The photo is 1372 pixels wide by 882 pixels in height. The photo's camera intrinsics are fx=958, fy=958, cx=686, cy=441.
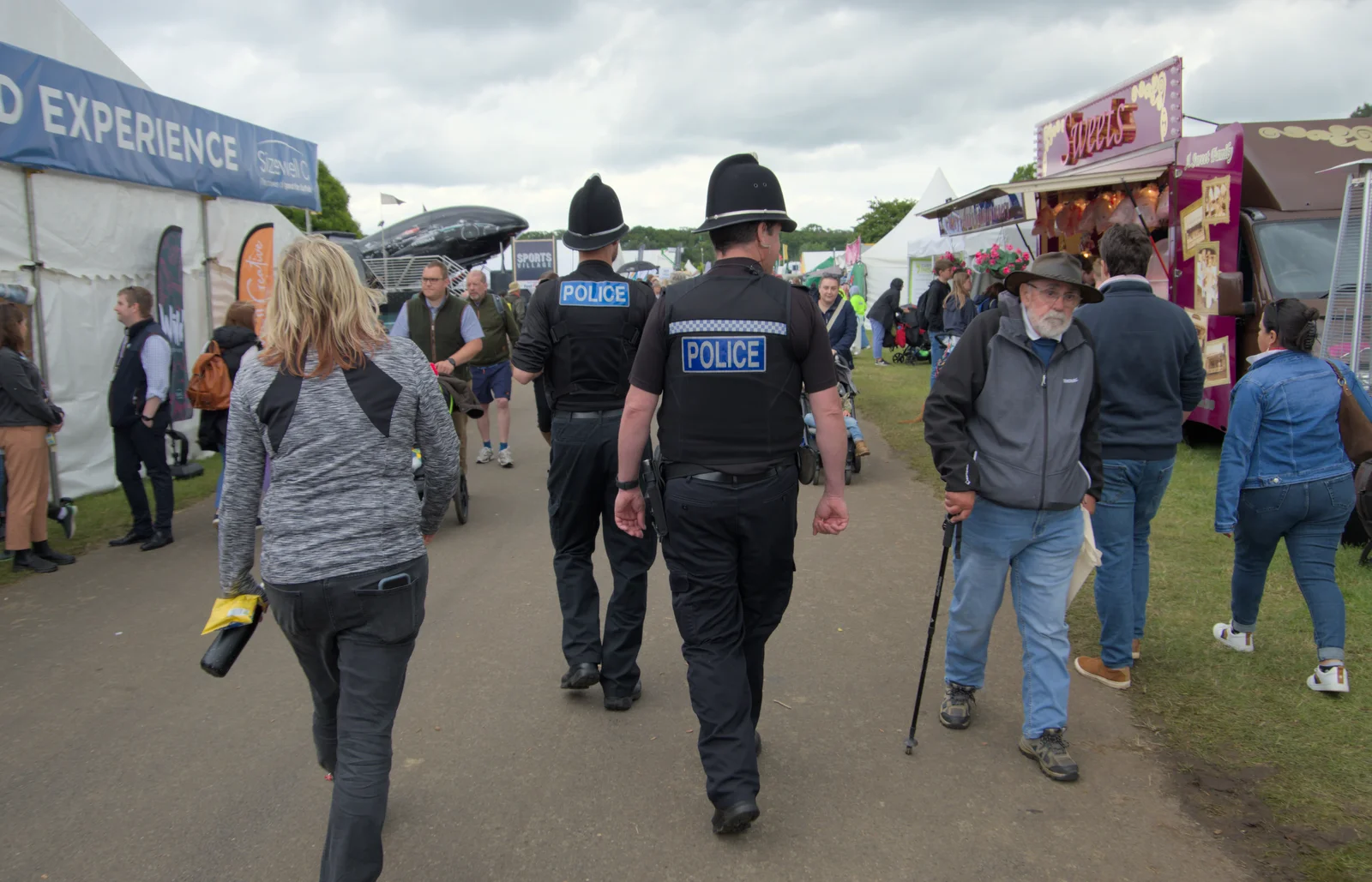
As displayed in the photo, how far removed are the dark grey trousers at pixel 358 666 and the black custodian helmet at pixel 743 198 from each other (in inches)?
61.7

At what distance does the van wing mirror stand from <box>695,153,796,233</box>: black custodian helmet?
24.8 ft

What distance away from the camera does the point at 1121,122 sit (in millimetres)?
12484

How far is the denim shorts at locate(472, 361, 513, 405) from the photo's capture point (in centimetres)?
995

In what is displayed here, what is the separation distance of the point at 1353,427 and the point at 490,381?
25.2 feet

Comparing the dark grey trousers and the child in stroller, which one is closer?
the dark grey trousers

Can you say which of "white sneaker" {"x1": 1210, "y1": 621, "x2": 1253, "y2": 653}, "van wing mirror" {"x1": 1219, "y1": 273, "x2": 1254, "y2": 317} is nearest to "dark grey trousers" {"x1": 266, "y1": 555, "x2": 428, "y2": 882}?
"white sneaker" {"x1": 1210, "y1": 621, "x2": 1253, "y2": 653}

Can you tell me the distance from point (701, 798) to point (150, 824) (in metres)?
1.98

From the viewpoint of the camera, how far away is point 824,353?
3359mm

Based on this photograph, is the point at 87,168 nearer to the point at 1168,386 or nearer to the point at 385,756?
the point at 385,756

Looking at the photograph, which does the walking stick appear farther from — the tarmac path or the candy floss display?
the candy floss display

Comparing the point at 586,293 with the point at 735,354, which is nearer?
the point at 735,354

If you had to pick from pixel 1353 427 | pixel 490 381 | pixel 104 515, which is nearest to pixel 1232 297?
pixel 1353 427

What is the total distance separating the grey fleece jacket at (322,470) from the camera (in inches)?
106

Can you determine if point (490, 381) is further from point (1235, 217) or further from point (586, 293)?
point (1235, 217)
